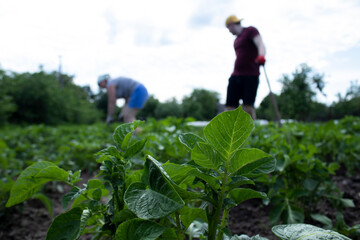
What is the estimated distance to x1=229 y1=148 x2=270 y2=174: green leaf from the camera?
66 centimetres

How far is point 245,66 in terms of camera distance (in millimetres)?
1555

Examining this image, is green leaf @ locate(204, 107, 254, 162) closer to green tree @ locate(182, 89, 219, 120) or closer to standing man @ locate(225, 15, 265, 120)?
standing man @ locate(225, 15, 265, 120)

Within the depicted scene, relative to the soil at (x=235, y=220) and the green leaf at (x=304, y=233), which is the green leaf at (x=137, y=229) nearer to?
the green leaf at (x=304, y=233)

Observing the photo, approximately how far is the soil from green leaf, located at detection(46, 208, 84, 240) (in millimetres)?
1102

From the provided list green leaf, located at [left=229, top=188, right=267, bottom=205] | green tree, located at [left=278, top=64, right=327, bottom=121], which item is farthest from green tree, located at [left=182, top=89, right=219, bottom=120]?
green leaf, located at [left=229, top=188, right=267, bottom=205]

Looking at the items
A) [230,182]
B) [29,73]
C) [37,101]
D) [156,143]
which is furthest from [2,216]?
[29,73]

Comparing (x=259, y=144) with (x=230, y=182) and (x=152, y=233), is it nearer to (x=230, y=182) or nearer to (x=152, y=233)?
(x=230, y=182)

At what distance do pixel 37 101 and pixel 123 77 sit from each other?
1774 centimetres

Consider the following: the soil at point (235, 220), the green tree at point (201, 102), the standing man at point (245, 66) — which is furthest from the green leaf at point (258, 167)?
the green tree at point (201, 102)

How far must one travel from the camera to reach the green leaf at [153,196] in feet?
1.93

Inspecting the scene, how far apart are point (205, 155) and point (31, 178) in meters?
0.52

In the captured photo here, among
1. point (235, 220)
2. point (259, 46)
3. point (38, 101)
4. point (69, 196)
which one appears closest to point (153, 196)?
point (69, 196)

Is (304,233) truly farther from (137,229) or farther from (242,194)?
(137,229)

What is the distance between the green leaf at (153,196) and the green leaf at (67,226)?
0.21m
